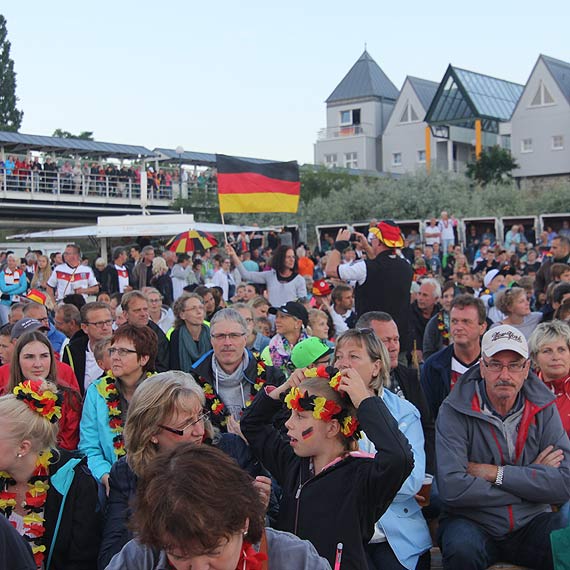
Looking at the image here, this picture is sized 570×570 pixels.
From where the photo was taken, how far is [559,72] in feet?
173

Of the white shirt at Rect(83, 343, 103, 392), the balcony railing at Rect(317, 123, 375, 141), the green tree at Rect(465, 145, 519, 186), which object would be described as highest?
the balcony railing at Rect(317, 123, 375, 141)

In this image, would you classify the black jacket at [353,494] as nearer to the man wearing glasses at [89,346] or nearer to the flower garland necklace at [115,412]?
the flower garland necklace at [115,412]

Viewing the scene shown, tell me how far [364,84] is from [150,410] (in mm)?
66269

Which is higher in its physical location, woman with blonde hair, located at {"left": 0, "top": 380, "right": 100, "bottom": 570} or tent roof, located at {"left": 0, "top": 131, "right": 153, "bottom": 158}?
tent roof, located at {"left": 0, "top": 131, "right": 153, "bottom": 158}

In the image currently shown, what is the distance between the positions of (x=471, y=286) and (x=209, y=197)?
27.1 metres

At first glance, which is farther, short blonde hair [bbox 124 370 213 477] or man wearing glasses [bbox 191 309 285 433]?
man wearing glasses [bbox 191 309 285 433]

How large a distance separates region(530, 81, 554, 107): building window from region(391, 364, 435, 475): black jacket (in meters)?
51.6

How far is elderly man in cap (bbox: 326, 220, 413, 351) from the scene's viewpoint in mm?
7891

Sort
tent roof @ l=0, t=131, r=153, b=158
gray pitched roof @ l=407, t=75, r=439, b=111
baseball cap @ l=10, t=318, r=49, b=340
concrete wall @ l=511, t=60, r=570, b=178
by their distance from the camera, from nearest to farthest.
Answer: baseball cap @ l=10, t=318, r=49, b=340
tent roof @ l=0, t=131, r=153, b=158
concrete wall @ l=511, t=60, r=570, b=178
gray pitched roof @ l=407, t=75, r=439, b=111

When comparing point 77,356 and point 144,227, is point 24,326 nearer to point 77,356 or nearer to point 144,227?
point 77,356

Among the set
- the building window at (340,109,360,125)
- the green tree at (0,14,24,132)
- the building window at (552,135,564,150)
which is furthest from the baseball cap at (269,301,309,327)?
the green tree at (0,14,24,132)

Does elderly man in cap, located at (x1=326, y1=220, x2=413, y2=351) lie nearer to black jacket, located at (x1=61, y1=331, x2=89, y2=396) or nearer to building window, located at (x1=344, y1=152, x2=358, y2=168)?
black jacket, located at (x1=61, y1=331, x2=89, y2=396)

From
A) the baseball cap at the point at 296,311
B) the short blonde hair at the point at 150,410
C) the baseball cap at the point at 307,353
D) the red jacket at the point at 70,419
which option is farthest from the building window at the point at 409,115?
the short blonde hair at the point at 150,410

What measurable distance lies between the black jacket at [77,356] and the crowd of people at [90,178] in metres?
33.3
